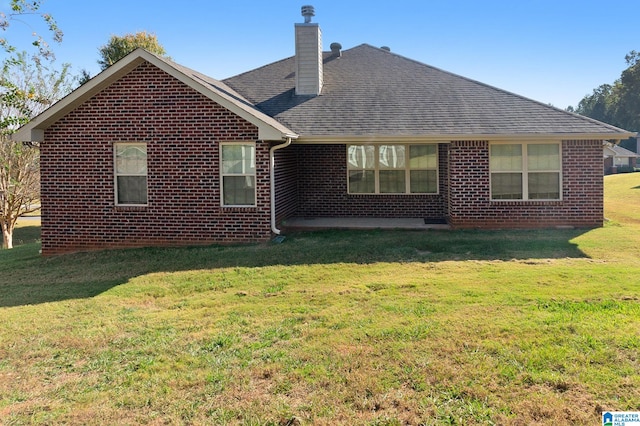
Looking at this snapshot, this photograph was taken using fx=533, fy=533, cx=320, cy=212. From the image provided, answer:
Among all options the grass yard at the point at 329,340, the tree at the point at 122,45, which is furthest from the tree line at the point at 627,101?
Answer: the grass yard at the point at 329,340

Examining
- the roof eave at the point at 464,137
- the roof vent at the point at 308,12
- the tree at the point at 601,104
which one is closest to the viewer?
the roof eave at the point at 464,137

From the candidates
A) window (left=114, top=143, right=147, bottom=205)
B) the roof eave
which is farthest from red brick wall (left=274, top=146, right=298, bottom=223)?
window (left=114, top=143, right=147, bottom=205)

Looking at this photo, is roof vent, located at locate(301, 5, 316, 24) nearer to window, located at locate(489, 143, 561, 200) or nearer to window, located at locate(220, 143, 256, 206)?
window, located at locate(220, 143, 256, 206)

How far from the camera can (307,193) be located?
15547mm

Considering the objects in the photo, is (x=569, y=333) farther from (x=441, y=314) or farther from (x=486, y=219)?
(x=486, y=219)

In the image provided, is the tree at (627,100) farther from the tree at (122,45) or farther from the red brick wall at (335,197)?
the red brick wall at (335,197)

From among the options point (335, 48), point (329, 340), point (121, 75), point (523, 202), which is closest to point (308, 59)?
point (335, 48)

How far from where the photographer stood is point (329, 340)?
5742 millimetres

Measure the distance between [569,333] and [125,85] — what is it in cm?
1038

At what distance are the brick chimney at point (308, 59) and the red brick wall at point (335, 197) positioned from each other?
5.86 feet

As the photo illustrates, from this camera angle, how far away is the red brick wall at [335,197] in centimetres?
1517

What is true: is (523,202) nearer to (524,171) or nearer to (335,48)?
(524,171)

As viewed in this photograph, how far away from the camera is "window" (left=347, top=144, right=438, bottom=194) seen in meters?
15.1

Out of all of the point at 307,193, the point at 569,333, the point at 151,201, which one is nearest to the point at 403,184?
the point at 307,193
